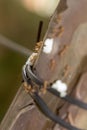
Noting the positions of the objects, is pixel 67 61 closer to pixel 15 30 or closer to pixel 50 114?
pixel 50 114

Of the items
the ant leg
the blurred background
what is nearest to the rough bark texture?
the ant leg

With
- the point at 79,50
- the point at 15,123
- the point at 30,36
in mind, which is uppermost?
the point at 79,50

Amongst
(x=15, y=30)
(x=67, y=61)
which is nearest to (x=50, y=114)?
(x=67, y=61)

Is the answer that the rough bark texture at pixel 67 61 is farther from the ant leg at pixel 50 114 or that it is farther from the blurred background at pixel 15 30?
the blurred background at pixel 15 30

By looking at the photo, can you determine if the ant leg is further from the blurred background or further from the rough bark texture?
the blurred background

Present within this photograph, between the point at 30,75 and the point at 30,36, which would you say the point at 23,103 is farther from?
the point at 30,36

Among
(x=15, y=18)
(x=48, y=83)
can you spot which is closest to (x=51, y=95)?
(x=48, y=83)

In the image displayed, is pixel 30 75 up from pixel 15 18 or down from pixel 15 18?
up
